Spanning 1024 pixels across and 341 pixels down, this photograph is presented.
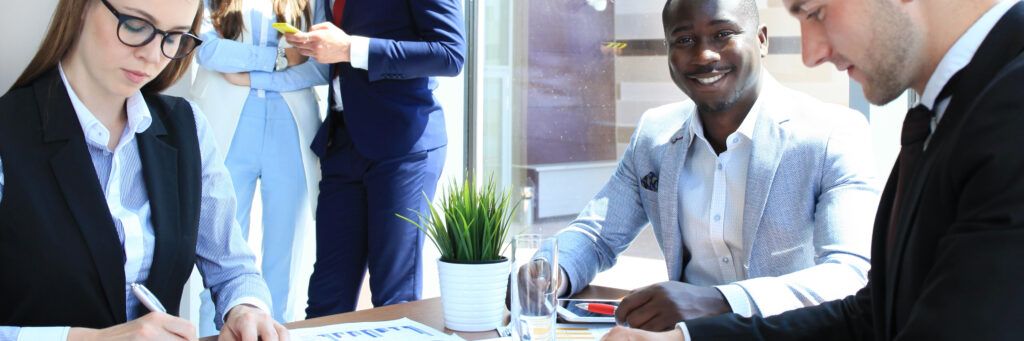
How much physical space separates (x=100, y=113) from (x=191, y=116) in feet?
0.65

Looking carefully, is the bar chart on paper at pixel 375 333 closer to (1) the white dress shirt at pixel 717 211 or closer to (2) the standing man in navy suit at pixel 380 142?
(1) the white dress shirt at pixel 717 211

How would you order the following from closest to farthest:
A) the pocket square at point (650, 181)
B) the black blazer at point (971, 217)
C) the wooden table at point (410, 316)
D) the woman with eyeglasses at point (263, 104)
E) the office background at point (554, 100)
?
the black blazer at point (971, 217) < the wooden table at point (410, 316) < the pocket square at point (650, 181) < the woman with eyeglasses at point (263, 104) < the office background at point (554, 100)

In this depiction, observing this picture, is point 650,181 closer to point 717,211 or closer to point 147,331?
point 717,211

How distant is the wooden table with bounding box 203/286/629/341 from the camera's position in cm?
178

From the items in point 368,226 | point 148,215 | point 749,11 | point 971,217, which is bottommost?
point 368,226

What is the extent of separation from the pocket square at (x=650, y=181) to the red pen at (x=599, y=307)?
51cm

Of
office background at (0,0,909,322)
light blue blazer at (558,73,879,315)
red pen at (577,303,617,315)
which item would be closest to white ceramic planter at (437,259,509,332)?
red pen at (577,303,617,315)

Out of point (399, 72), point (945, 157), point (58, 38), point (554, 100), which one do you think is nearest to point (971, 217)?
point (945, 157)

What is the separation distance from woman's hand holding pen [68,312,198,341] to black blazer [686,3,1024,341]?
1.02 m

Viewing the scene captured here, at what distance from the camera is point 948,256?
0.97 metres

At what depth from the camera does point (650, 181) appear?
2340 mm

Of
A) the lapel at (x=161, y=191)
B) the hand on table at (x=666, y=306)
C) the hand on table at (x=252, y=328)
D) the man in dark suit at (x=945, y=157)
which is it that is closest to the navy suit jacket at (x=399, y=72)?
the lapel at (x=161, y=191)

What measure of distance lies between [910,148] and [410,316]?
3.35ft

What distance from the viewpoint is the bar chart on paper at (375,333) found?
1.66m
